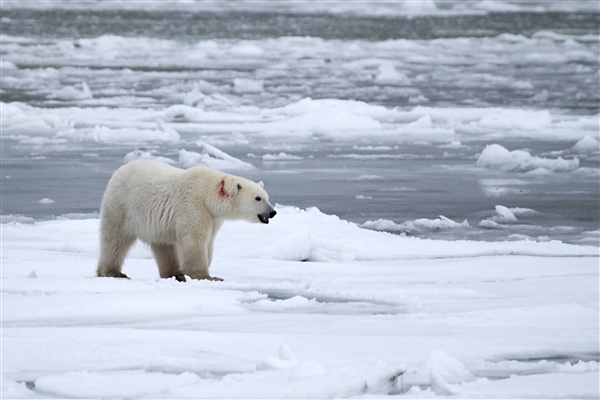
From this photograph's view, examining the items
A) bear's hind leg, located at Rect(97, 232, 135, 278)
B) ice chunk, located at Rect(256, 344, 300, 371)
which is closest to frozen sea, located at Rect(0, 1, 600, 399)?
ice chunk, located at Rect(256, 344, 300, 371)

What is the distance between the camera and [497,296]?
4.44 metres

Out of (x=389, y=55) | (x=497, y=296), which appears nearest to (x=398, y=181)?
(x=497, y=296)

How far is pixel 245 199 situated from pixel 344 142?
19.9 ft

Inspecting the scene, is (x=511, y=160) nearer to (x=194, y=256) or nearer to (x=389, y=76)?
(x=194, y=256)

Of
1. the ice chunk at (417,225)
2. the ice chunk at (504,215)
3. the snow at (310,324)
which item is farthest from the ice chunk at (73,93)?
the snow at (310,324)

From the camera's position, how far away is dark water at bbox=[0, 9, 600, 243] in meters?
7.87

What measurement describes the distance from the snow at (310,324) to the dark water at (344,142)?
1.72 m

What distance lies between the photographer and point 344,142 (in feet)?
35.7

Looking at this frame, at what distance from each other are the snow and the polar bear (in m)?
0.20

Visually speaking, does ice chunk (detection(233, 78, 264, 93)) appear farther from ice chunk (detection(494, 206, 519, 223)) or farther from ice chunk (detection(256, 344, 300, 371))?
ice chunk (detection(256, 344, 300, 371))

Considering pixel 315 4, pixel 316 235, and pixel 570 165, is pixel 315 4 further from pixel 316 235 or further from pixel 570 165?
pixel 316 235

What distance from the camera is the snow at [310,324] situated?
301 cm

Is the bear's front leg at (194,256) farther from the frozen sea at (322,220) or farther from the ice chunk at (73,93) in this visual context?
the ice chunk at (73,93)

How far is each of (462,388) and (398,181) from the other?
5891 millimetres
